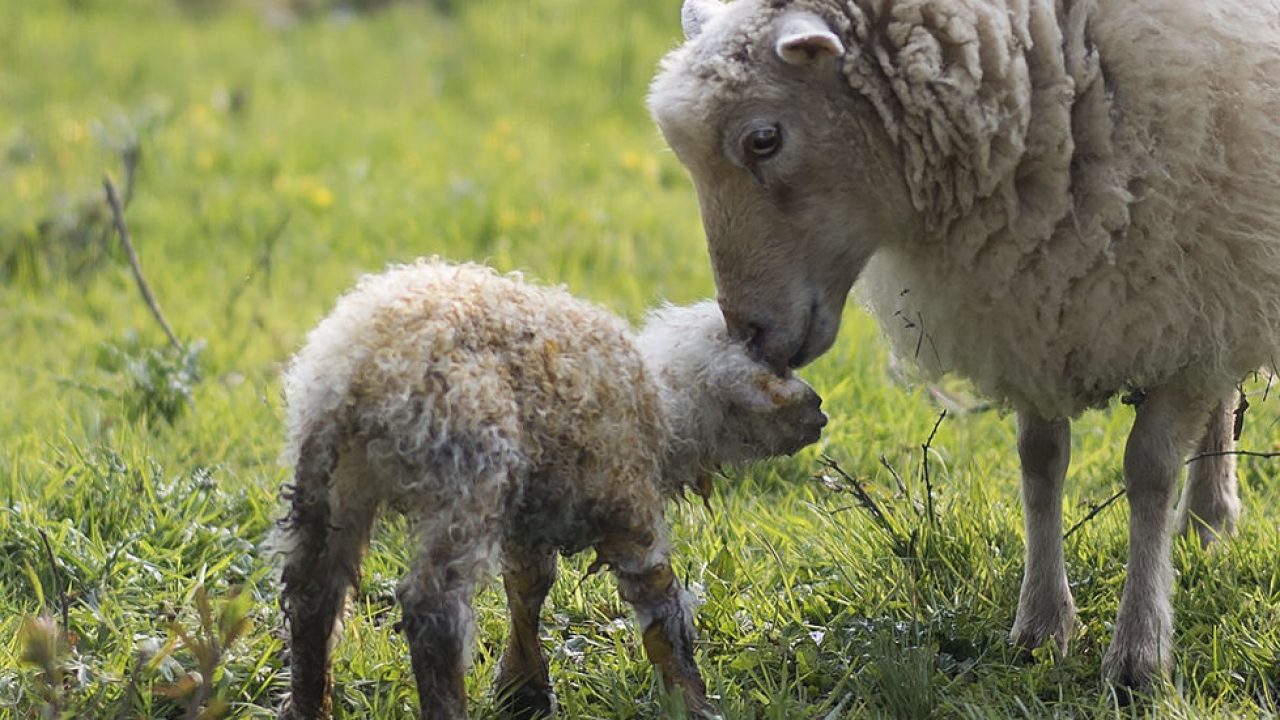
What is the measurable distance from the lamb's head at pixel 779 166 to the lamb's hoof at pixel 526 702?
0.86m

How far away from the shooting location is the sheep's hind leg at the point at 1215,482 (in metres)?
4.66

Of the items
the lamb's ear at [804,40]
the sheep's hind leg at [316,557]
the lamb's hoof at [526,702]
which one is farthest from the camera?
the lamb's hoof at [526,702]

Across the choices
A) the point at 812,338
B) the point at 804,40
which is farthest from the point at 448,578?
the point at 804,40

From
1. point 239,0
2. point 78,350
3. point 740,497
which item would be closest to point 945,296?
point 740,497

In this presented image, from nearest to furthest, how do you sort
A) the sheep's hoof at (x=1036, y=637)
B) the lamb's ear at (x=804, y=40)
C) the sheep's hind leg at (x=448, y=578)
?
the sheep's hind leg at (x=448, y=578) < the lamb's ear at (x=804, y=40) < the sheep's hoof at (x=1036, y=637)

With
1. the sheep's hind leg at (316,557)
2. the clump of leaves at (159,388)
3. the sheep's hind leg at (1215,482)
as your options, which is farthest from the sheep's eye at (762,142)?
the clump of leaves at (159,388)

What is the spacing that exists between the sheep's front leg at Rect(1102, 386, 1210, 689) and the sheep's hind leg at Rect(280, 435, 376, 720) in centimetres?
168

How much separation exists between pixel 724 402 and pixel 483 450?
2.32 feet

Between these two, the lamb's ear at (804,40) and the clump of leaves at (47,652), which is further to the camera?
the lamb's ear at (804,40)

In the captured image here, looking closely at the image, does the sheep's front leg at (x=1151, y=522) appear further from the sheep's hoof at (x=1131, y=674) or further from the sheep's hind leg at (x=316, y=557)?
the sheep's hind leg at (x=316, y=557)

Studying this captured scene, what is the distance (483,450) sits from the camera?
310cm

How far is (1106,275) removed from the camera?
3666mm

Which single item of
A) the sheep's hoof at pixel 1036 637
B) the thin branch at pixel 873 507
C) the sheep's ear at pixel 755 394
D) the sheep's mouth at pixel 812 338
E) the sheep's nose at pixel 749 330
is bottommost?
the sheep's hoof at pixel 1036 637

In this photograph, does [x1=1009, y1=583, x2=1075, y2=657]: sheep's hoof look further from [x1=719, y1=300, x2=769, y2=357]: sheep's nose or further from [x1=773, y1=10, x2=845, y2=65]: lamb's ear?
[x1=773, y1=10, x2=845, y2=65]: lamb's ear
